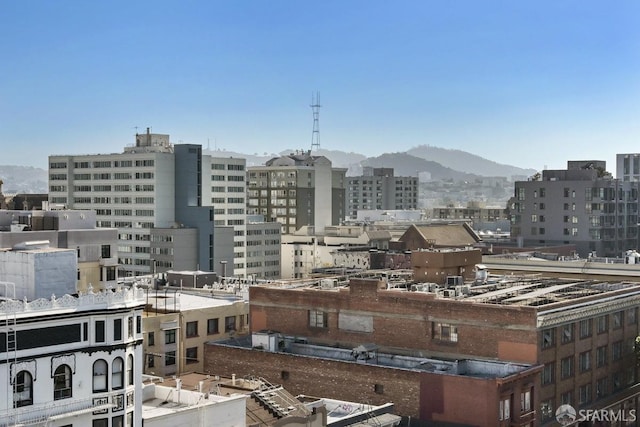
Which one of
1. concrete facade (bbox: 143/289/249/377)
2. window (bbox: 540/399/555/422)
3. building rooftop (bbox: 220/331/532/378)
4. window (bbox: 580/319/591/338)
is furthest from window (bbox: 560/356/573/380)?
concrete facade (bbox: 143/289/249/377)

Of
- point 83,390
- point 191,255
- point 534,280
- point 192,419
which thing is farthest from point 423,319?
point 191,255

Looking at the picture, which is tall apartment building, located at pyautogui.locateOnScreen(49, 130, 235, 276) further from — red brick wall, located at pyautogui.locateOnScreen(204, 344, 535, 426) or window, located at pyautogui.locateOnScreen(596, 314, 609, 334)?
window, located at pyautogui.locateOnScreen(596, 314, 609, 334)

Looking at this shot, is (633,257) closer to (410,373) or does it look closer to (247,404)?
(410,373)

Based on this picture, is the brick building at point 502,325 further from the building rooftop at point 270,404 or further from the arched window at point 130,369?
the arched window at point 130,369

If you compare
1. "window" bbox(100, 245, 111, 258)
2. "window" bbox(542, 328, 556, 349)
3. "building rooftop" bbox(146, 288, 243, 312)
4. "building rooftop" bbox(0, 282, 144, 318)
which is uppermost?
"window" bbox(100, 245, 111, 258)

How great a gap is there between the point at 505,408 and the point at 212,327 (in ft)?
105

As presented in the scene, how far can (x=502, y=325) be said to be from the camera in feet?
242

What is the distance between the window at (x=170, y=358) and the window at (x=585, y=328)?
115 feet

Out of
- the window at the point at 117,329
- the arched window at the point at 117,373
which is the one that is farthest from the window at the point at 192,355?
the window at the point at 117,329

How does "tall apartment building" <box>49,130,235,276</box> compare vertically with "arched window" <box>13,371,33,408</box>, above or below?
above

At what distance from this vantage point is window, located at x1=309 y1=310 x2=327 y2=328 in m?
84.2

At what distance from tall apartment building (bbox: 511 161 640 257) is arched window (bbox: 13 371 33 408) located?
14577 centimetres

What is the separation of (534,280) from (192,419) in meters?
51.6

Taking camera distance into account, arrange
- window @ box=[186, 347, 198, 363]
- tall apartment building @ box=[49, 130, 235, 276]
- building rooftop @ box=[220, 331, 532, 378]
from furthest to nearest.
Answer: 1. tall apartment building @ box=[49, 130, 235, 276]
2. window @ box=[186, 347, 198, 363]
3. building rooftop @ box=[220, 331, 532, 378]
